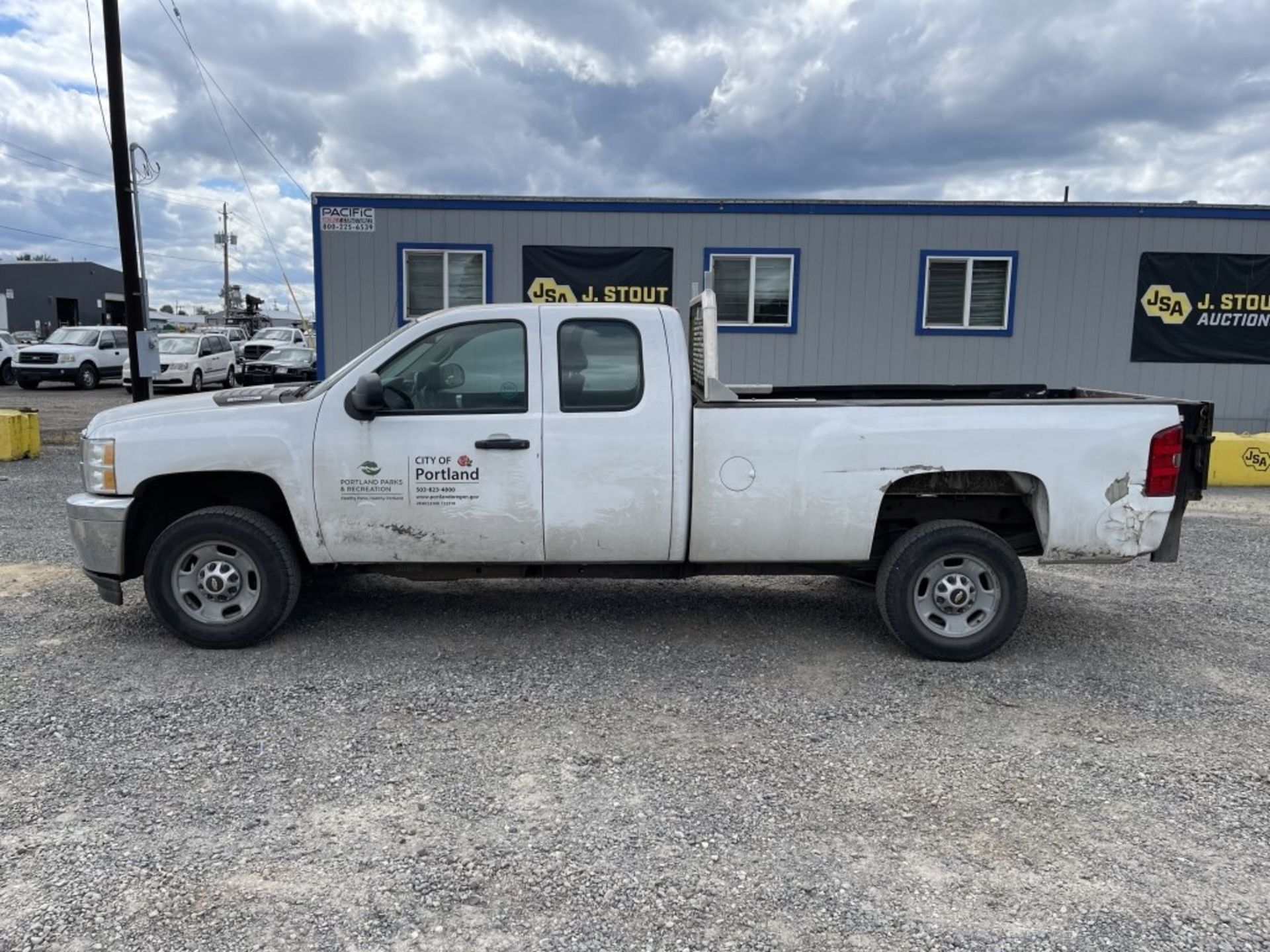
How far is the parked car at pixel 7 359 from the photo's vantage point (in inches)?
1098

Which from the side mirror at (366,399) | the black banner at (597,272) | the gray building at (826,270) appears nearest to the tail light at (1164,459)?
the side mirror at (366,399)

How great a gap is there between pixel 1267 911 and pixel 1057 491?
250 centimetres

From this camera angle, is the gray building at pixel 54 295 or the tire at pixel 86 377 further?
the gray building at pixel 54 295

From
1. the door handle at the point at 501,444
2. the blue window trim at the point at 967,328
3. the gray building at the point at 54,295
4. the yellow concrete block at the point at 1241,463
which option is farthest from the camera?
the gray building at the point at 54,295

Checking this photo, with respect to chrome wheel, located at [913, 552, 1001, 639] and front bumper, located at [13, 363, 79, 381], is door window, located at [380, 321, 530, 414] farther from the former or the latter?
front bumper, located at [13, 363, 79, 381]

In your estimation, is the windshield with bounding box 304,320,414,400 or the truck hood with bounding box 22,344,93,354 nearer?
the windshield with bounding box 304,320,414,400

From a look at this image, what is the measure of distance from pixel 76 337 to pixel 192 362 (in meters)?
4.87

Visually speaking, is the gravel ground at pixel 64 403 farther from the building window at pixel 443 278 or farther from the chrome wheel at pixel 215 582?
the chrome wheel at pixel 215 582

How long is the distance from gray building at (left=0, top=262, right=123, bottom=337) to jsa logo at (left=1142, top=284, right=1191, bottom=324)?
211 feet

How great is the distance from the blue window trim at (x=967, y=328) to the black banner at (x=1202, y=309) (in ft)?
6.00

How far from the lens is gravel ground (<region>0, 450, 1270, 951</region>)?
2887 millimetres

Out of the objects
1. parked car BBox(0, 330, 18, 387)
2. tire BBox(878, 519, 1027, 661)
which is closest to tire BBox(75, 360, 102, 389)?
parked car BBox(0, 330, 18, 387)

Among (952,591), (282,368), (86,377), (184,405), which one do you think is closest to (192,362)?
(282,368)

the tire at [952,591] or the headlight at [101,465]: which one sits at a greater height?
the headlight at [101,465]
